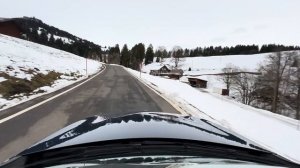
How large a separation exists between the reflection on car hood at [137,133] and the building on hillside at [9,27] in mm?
67428

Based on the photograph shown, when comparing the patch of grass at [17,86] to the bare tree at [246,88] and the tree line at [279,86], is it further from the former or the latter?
the bare tree at [246,88]

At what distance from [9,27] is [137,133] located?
7035 cm

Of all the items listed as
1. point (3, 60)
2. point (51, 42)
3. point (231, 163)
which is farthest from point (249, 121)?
point (51, 42)

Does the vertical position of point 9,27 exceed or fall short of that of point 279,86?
it exceeds it

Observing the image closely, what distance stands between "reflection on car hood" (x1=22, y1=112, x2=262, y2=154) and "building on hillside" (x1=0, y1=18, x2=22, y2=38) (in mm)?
67428

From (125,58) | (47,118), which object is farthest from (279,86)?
(125,58)

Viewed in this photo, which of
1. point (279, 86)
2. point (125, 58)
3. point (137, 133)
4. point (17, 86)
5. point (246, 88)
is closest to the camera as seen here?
point (137, 133)

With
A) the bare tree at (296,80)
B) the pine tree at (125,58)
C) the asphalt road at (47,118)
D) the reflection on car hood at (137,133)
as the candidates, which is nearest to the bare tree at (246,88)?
the bare tree at (296,80)

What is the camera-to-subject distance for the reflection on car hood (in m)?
2.46

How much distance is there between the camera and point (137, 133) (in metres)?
2.53

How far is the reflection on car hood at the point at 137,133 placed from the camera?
2.46 m

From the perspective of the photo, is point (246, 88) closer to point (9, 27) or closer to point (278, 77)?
point (278, 77)

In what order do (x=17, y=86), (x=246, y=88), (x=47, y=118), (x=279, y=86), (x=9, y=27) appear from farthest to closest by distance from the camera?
(x=246, y=88) → (x=9, y=27) → (x=279, y=86) → (x=17, y=86) → (x=47, y=118)

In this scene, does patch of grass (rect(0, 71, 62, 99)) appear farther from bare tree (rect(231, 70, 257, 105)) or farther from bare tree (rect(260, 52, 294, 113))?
bare tree (rect(231, 70, 257, 105))
